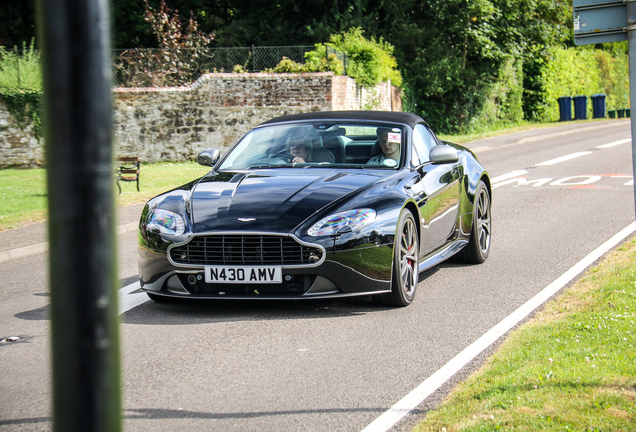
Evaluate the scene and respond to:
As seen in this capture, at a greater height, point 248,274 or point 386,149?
point 386,149

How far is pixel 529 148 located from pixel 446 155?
19.2 metres

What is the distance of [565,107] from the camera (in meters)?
42.2

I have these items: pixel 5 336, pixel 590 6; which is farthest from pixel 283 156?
pixel 590 6

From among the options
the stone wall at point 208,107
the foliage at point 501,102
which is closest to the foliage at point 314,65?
the stone wall at point 208,107

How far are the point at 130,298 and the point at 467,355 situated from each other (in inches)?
122

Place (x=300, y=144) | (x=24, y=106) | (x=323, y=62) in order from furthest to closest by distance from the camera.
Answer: (x=323, y=62) → (x=24, y=106) → (x=300, y=144)

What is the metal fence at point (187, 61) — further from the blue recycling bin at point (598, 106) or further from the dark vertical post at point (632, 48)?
the blue recycling bin at point (598, 106)

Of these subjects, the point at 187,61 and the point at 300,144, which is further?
the point at 187,61

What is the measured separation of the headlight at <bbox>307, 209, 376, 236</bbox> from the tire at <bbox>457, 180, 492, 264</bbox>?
2289mm

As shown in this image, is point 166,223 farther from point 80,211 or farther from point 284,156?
Result: point 80,211

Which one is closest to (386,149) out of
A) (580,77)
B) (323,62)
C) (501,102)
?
(323,62)

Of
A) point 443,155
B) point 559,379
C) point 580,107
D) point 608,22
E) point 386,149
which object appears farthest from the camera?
point 580,107

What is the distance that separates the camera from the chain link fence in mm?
23844

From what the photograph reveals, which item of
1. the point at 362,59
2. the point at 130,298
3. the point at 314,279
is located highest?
the point at 362,59
